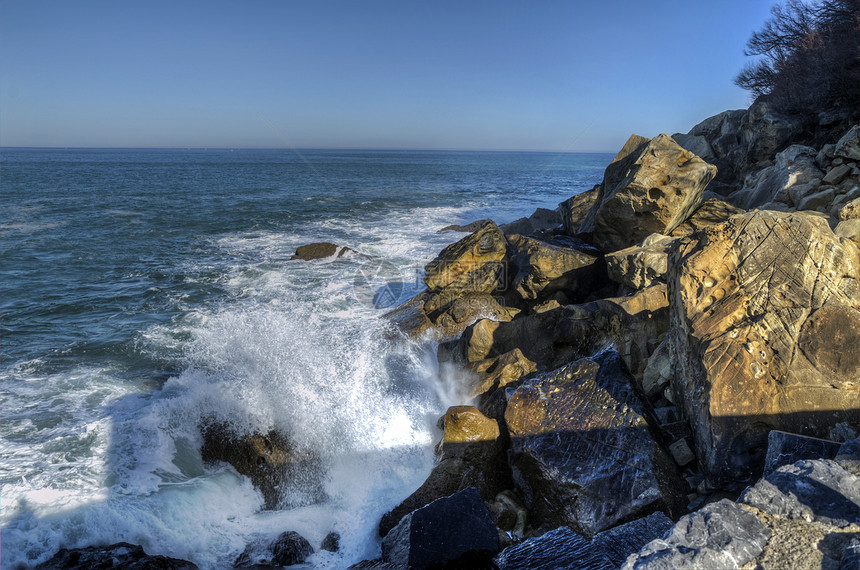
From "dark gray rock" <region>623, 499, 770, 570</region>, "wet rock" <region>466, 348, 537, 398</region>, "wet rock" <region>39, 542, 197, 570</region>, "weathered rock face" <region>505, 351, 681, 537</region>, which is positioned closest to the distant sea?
"wet rock" <region>39, 542, 197, 570</region>

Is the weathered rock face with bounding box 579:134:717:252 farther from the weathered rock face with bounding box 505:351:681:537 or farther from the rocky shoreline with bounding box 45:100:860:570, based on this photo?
the weathered rock face with bounding box 505:351:681:537

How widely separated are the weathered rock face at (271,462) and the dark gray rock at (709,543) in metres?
4.33

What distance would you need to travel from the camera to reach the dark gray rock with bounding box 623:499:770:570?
260 centimetres

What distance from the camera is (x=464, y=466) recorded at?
18.1 ft

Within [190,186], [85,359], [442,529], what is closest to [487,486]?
[442,529]

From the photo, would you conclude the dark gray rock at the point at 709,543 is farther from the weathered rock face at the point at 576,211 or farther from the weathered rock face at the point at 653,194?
the weathered rock face at the point at 576,211

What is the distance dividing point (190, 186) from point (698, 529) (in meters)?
45.6

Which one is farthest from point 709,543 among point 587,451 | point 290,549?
point 290,549

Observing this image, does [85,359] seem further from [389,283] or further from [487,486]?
[487,486]

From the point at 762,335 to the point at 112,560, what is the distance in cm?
622

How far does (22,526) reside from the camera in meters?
5.13

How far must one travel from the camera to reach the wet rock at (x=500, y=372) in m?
6.65

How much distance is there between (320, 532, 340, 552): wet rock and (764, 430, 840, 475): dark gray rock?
4019 millimetres

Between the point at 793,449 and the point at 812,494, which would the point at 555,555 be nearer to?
the point at 812,494
